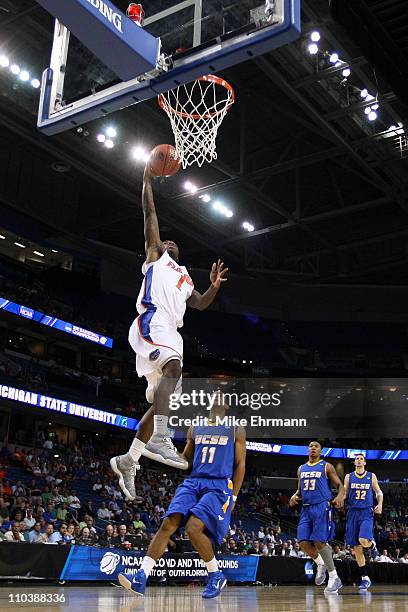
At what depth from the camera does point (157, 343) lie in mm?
5406

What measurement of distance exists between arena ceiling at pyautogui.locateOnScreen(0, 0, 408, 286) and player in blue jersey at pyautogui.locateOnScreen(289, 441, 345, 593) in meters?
8.87

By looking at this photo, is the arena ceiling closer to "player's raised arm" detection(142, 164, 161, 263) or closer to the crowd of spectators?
the crowd of spectators

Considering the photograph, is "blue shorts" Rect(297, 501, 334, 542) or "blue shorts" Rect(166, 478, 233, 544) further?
"blue shorts" Rect(297, 501, 334, 542)

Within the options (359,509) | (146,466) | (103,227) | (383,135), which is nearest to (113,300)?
(103,227)

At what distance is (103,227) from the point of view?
2825 cm

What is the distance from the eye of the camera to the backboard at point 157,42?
551cm

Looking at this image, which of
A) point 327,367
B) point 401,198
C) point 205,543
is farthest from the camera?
point 327,367

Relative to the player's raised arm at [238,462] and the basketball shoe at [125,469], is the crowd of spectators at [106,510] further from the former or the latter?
the basketball shoe at [125,469]

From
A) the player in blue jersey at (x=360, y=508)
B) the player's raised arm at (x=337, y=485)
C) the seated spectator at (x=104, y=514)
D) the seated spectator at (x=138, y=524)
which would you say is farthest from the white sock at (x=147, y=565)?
the seated spectator at (x=104, y=514)

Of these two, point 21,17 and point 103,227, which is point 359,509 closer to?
point 21,17

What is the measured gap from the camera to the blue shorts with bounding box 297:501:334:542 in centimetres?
991

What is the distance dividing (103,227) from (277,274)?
834 centimetres

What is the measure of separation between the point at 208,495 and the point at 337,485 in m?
4.17

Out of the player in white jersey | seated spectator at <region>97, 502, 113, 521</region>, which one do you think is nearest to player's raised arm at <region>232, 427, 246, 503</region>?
the player in white jersey
